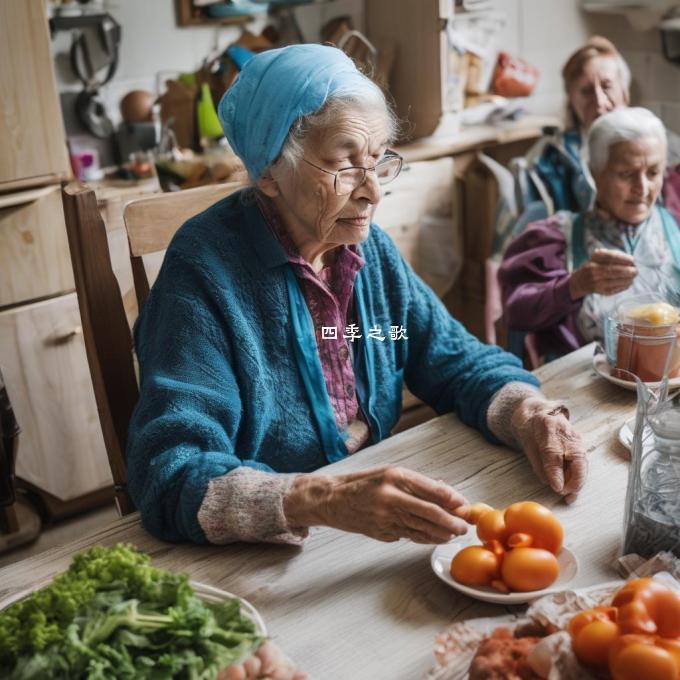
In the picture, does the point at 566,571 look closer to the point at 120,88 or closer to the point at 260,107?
the point at 260,107

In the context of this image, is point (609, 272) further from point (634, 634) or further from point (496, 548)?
point (634, 634)

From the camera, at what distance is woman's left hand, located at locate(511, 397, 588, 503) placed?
1.21m

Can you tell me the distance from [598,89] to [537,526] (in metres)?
2.05

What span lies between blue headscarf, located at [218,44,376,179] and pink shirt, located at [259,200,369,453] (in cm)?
13

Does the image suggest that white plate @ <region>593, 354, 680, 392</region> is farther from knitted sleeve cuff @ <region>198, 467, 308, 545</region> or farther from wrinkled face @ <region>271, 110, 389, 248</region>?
knitted sleeve cuff @ <region>198, 467, 308, 545</region>

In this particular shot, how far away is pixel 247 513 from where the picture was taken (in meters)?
1.09

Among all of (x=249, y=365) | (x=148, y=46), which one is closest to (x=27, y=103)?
(x=148, y=46)

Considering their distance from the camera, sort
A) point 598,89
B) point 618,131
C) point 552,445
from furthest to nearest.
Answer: point 598,89 < point 618,131 < point 552,445

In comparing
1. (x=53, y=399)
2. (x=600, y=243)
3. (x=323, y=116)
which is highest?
(x=323, y=116)

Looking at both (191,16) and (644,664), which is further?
(191,16)

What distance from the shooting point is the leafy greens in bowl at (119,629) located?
75cm

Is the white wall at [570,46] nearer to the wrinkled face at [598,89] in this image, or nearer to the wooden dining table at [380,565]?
the wrinkled face at [598,89]

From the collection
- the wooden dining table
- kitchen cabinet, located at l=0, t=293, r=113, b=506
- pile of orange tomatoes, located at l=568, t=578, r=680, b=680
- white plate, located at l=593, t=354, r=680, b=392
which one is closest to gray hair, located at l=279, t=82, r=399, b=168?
the wooden dining table

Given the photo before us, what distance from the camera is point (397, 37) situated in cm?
309
